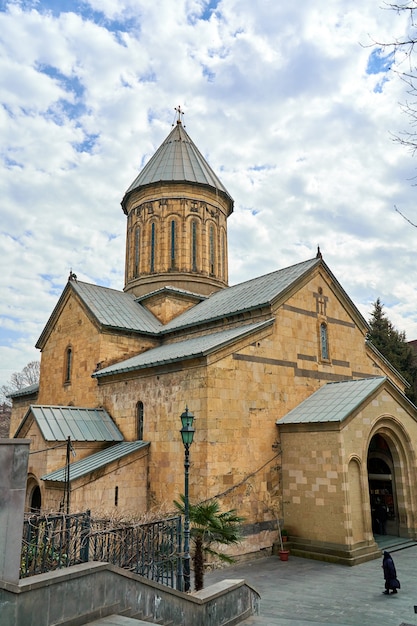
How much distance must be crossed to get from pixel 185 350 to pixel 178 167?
37.4 feet

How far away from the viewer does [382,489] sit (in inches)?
581

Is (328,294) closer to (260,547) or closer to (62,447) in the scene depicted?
(260,547)

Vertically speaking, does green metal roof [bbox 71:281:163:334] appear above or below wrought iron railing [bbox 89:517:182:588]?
above

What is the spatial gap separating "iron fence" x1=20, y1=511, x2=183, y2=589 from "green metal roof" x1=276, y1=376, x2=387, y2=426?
5717 millimetres

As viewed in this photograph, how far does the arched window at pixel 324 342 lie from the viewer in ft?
52.5

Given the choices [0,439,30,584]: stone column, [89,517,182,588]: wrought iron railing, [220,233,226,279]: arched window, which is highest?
[220,233,226,279]: arched window

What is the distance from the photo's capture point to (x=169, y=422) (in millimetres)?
13461

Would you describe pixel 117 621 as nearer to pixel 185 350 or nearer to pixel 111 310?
pixel 185 350

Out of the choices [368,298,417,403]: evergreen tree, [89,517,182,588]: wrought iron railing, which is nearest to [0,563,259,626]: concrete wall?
[89,517,182,588]: wrought iron railing

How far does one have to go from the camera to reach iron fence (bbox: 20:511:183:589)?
19.4 feet

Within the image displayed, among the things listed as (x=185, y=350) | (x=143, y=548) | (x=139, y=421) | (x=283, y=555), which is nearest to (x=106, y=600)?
(x=143, y=548)

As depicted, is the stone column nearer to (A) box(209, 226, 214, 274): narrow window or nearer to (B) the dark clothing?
(B) the dark clothing

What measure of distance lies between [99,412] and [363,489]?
8.58 metres

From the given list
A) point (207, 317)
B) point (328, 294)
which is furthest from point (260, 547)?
point (328, 294)
